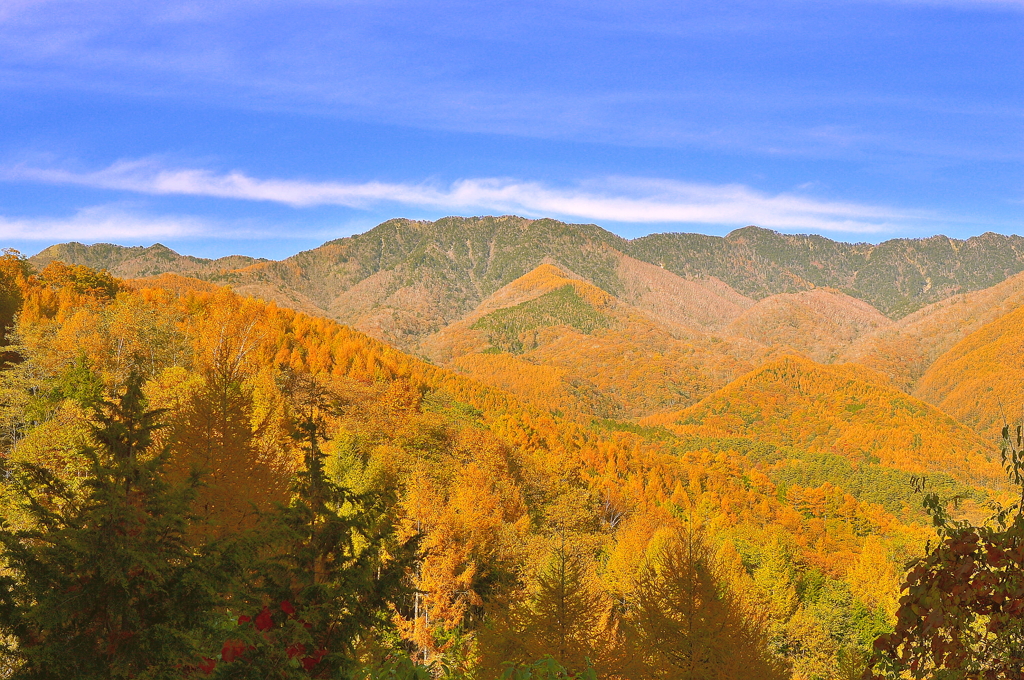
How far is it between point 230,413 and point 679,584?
53.7ft

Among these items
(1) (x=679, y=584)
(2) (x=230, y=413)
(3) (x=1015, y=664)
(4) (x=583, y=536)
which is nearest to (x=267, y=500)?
(2) (x=230, y=413)

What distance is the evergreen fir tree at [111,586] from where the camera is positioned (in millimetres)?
7520

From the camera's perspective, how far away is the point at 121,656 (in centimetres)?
780

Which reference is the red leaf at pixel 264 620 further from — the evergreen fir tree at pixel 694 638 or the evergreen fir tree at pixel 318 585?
the evergreen fir tree at pixel 694 638

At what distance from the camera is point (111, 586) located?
7883 mm

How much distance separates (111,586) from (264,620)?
6.60ft

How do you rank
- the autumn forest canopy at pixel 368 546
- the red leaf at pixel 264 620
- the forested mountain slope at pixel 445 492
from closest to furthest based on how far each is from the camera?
the autumn forest canopy at pixel 368 546, the red leaf at pixel 264 620, the forested mountain slope at pixel 445 492

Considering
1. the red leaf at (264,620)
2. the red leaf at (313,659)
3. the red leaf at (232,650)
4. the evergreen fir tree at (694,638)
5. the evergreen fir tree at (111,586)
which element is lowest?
the evergreen fir tree at (694,638)

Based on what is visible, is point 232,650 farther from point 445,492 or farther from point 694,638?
point 445,492

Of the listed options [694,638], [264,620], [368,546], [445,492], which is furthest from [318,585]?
[445,492]

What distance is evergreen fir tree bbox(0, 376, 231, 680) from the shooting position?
24.7 feet

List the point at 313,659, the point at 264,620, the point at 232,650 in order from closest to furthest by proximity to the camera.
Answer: the point at 232,650 → the point at 313,659 → the point at 264,620

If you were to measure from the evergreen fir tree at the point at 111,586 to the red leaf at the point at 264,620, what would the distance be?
636 mm

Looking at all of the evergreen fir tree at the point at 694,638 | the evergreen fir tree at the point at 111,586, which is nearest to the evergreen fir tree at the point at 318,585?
the evergreen fir tree at the point at 111,586
